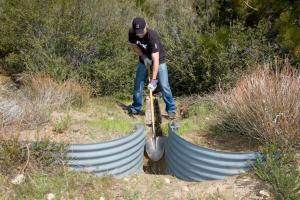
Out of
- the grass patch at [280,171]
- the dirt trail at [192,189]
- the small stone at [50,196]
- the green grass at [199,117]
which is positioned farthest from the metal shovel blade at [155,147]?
the small stone at [50,196]

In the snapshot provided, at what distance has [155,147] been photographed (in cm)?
612

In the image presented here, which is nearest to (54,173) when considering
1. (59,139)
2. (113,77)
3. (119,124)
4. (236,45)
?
(59,139)

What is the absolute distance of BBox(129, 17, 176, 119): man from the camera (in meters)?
6.52

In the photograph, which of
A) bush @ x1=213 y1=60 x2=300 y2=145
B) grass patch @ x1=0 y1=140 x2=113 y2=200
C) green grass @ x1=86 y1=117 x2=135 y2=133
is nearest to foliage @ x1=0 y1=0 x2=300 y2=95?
green grass @ x1=86 y1=117 x2=135 y2=133

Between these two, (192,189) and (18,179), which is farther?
(192,189)

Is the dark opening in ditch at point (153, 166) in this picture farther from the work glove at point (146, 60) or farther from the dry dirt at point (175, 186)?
the work glove at point (146, 60)

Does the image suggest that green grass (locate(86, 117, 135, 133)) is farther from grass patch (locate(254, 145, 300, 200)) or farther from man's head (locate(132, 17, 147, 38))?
grass patch (locate(254, 145, 300, 200))

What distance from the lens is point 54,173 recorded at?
16.2 ft

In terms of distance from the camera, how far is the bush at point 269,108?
16.7ft

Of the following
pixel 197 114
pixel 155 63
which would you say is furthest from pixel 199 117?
pixel 155 63

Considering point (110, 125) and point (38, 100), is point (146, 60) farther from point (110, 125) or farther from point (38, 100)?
point (38, 100)

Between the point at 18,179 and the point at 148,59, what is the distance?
2803 millimetres

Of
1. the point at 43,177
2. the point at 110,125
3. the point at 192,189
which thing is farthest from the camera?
the point at 110,125

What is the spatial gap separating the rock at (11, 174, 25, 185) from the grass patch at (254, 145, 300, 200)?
235cm
